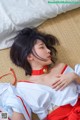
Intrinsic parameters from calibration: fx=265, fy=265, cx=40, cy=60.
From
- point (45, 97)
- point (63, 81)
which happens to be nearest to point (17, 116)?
point (45, 97)

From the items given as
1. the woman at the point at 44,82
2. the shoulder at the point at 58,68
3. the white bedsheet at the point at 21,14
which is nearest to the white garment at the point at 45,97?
the woman at the point at 44,82

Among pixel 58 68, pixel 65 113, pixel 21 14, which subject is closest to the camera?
pixel 65 113

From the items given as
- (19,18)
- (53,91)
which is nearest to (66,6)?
(19,18)

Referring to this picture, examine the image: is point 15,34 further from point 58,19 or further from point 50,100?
point 50,100

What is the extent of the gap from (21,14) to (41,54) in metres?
0.38

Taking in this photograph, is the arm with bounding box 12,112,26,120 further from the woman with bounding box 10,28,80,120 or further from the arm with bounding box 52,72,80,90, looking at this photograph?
the arm with bounding box 52,72,80,90

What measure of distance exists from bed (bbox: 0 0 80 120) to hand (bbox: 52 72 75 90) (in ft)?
0.64

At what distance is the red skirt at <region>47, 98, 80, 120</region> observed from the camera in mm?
1304

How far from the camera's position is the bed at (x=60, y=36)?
5.12ft

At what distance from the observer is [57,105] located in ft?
4.41

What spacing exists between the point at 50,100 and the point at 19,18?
561 millimetres

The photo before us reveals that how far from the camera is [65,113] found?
1.33m

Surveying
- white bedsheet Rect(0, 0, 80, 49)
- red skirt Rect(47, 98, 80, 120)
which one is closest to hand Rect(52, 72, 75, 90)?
red skirt Rect(47, 98, 80, 120)

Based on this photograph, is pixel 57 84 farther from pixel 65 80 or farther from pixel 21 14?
pixel 21 14
